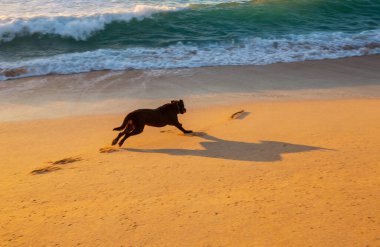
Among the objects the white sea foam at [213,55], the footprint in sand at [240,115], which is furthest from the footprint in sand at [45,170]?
the white sea foam at [213,55]

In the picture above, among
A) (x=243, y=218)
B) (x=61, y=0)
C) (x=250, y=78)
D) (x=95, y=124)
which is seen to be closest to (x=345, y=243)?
(x=243, y=218)

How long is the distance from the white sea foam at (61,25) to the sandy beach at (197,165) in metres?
4.67

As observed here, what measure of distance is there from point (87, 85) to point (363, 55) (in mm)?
7165

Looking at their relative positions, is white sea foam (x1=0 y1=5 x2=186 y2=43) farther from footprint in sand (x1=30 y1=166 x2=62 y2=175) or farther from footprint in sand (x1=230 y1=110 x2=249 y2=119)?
footprint in sand (x1=30 y1=166 x2=62 y2=175)

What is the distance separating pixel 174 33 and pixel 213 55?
2.94m

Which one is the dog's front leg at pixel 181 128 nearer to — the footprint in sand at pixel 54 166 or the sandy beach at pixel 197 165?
the sandy beach at pixel 197 165

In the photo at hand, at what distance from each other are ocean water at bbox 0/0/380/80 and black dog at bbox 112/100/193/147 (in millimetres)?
4211

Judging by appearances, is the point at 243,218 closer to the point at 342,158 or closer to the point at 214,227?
the point at 214,227

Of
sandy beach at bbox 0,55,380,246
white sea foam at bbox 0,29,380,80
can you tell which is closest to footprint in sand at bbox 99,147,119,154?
sandy beach at bbox 0,55,380,246

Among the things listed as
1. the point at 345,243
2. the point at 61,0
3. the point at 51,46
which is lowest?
the point at 345,243

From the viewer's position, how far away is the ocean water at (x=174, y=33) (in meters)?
11.6

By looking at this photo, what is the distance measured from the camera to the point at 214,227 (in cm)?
411

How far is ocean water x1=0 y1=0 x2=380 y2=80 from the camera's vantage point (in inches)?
456

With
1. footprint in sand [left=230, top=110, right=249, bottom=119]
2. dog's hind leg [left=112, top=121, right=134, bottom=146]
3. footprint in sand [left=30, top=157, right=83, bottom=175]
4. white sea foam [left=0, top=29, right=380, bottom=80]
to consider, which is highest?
white sea foam [left=0, top=29, right=380, bottom=80]
